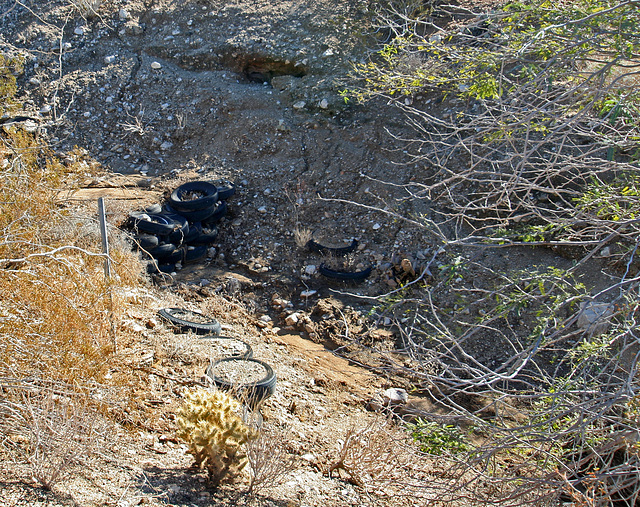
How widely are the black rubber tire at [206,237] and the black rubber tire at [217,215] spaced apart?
0.11 m

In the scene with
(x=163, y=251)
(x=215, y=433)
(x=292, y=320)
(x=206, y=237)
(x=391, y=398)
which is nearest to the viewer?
(x=215, y=433)

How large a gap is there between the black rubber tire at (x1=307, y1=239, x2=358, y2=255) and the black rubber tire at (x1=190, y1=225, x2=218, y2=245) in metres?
1.28

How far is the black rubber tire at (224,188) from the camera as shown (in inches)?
290

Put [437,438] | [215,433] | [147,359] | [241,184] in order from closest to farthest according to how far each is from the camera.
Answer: [215,433], [437,438], [147,359], [241,184]

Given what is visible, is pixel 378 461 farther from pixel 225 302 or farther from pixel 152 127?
pixel 152 127

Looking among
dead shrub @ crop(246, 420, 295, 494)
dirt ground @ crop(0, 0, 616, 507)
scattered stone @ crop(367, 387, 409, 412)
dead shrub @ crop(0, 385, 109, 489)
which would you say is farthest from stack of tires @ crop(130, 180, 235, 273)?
dead shrub @ crop(246, 420, 295, 494)

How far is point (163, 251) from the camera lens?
629 centimetres

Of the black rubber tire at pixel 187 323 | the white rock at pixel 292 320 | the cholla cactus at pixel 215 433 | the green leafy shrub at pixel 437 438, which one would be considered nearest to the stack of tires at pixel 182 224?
the black rubber tire at pixel 187 323

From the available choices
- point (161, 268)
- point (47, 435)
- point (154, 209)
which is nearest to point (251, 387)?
point (47, 435)

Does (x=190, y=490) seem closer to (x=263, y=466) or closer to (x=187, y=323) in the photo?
(x=263, y=466)

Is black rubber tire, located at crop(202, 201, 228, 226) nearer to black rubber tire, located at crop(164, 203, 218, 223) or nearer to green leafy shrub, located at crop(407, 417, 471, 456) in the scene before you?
black rubber tire, located at crop(164, 203, 218, 223)

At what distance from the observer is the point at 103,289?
11.8 ft

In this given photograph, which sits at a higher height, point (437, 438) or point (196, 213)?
point (196, 213)

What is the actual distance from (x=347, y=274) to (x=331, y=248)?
1.84ft
